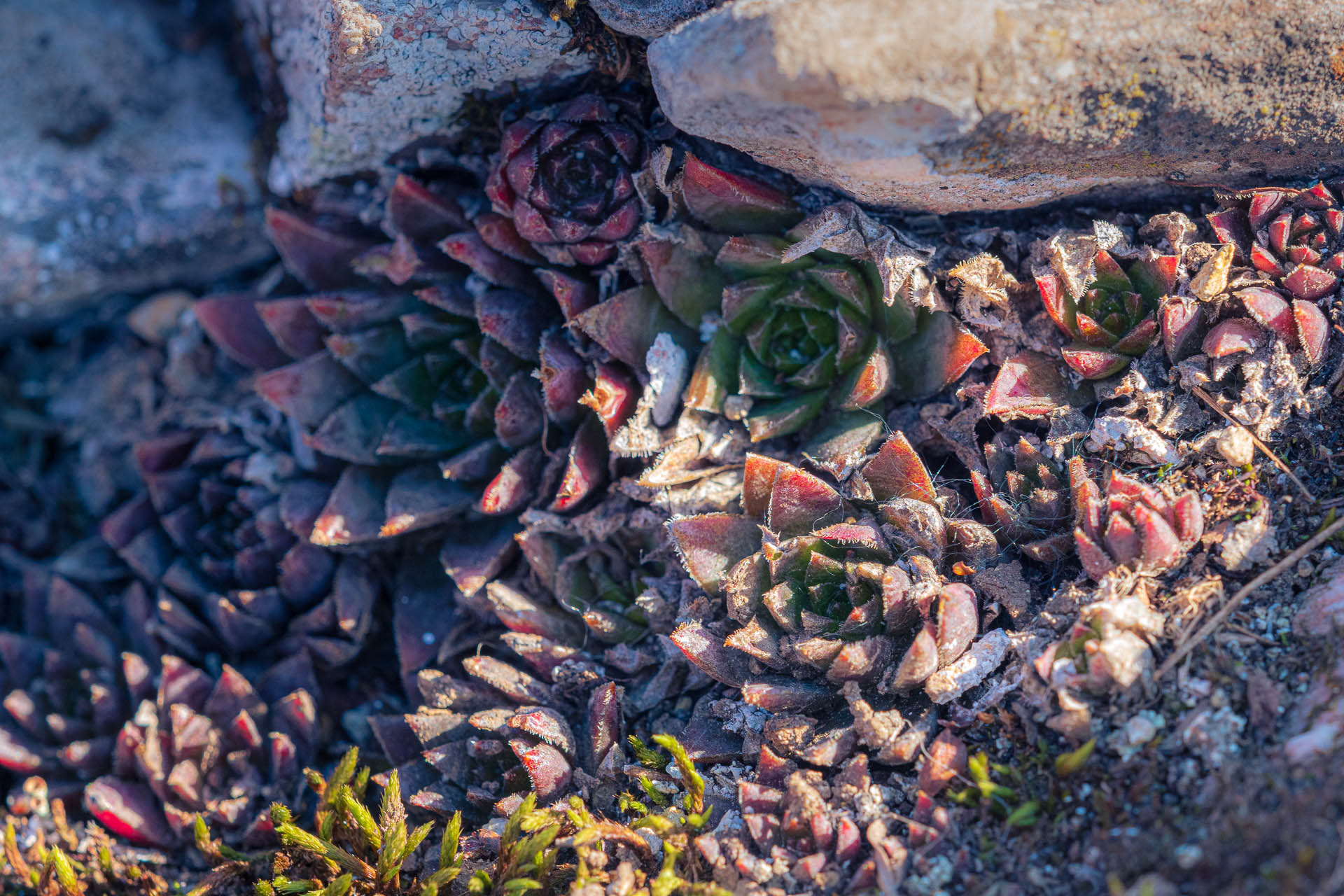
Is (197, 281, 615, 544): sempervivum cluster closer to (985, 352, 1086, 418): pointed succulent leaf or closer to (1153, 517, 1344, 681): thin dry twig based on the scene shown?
(985, 352, 1086, 418): pointed succulent leaf

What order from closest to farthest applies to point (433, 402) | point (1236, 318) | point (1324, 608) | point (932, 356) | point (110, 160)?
point (1324, 608) → point (1236, 318) → point (932, 356) → point (433, 402) → point (110, 160)

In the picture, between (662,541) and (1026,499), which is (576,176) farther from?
(1026,499)

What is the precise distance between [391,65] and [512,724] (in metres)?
1.81

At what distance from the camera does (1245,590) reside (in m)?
1.91

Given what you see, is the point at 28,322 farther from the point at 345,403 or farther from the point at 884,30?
the point at 884,30

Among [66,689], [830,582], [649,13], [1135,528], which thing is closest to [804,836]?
[830,582]

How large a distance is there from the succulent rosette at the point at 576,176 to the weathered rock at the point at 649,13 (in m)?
0.24

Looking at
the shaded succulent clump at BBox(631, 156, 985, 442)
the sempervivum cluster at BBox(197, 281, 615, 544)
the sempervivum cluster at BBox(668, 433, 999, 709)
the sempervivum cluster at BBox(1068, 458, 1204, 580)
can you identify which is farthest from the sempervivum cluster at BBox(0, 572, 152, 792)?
the sempervivum cluster at BBox(1068, 458, 1204, 580)

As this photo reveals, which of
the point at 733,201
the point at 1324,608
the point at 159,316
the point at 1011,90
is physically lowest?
the point at 159,316

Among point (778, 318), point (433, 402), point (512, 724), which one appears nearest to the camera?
point (512, 724)

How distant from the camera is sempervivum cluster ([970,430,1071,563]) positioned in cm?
210

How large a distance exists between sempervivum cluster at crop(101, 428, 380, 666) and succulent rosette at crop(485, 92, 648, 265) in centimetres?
116

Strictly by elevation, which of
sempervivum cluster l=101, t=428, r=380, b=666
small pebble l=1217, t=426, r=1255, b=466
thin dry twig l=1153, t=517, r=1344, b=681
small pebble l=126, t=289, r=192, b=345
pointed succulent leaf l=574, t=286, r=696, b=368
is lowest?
sempervivum cluster l=101, t=428, r=380, b=666

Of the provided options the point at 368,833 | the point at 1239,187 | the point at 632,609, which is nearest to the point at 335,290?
the point at 632,609
